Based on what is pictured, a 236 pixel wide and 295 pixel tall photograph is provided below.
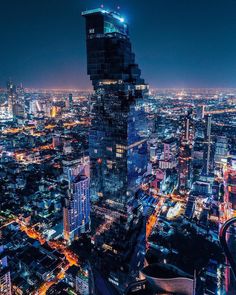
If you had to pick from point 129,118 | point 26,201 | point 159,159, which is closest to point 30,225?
point 26,201

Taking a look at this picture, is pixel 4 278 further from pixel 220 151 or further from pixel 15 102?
pixel 15 102

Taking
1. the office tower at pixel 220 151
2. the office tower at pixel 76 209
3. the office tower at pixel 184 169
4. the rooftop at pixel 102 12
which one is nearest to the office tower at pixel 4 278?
the office tower at pixel 76 209

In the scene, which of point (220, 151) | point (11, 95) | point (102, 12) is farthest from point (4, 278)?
point (11, 95)

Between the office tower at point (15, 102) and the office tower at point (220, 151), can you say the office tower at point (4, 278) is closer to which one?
the office tower at point (220, 151)

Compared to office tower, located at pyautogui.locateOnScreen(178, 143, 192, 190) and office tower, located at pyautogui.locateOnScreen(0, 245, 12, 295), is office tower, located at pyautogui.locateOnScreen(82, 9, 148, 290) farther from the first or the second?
office tower, located at pyautogui.locateOnScreen(178, 143, 192, 190)

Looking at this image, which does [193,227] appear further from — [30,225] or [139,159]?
[30,225]

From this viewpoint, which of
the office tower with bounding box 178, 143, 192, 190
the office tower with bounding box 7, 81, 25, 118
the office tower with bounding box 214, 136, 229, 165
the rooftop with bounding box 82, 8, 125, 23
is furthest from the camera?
the office tower with bounding box 7, 81, 25, 118

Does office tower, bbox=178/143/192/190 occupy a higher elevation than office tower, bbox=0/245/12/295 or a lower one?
higher

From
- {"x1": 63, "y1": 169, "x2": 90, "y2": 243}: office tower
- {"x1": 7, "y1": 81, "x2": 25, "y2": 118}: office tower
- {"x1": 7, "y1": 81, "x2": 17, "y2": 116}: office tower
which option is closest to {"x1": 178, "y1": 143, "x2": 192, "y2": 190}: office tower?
{"x1": 63, "y1": 169, "x2": 90, "y2": 243}: office tower
